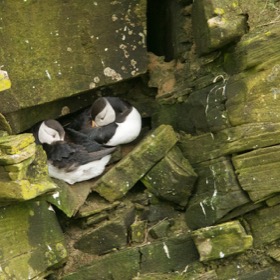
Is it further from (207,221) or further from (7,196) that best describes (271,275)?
(7,196)

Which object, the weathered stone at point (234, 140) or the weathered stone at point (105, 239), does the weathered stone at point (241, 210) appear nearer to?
the weathered stone at point (234, 140)

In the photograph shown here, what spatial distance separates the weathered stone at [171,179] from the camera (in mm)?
6430

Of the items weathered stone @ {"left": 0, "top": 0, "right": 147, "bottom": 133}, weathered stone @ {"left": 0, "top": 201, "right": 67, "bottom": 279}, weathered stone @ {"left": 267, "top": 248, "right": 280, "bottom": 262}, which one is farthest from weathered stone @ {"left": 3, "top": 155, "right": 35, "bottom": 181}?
weathered stone @ {"left": 267, "top": 248, "right": 280, "bottom": 262}

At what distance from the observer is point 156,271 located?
20.3ft

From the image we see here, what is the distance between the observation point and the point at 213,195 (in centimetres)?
626

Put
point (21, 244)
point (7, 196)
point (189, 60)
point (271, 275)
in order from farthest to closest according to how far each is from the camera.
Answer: point (189, 60) → point (271, 275) → point (21, 244) → point (7, 196)

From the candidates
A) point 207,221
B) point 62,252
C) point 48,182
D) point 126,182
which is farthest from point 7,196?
point 207,221

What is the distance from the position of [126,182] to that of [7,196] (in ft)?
4.31

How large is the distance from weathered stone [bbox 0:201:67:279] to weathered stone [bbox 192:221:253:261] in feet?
3.68

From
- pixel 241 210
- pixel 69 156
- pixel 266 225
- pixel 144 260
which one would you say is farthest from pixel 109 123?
pixel 266 225

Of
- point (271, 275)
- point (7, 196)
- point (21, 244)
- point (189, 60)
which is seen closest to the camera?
point (7, 196)

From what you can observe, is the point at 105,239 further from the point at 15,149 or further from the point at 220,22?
the point at 220,22

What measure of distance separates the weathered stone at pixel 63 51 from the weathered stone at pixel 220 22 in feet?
2.38

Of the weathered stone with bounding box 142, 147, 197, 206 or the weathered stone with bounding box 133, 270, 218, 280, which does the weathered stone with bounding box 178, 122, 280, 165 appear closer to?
the weathered stone with bounding box 142, 147, 197, 206
